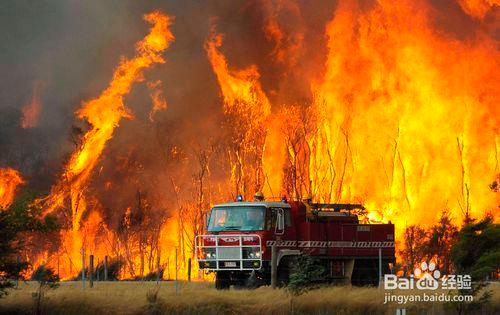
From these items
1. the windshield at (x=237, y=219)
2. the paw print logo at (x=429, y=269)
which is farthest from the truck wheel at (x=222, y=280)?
the paw print logo at (x=429, y=269)

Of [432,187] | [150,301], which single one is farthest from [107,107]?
[150,301]

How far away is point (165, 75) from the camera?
262ft

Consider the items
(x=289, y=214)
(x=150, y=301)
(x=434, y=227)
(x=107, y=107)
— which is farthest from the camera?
(x=107, y=107)

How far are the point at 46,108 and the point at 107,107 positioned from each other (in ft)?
36.5

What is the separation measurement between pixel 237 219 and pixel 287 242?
2.26 metres

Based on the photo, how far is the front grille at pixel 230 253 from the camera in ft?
133

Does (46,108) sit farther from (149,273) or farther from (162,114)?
(149,273)

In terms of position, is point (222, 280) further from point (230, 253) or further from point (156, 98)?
point (156, 98)

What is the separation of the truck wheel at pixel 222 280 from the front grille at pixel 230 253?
1081 millimetres

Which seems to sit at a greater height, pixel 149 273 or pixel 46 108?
pixel 46 108

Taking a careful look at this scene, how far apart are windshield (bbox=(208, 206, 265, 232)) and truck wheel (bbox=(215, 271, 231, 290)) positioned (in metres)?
1.78

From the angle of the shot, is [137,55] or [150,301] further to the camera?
[137,55]

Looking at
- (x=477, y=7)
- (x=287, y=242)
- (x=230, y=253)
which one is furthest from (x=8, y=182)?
(x=230, y=253)

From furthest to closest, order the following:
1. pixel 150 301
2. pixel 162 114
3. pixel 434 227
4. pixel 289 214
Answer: pixel 162 114, pixel 434 227, pixel 289 214, pixel 150 301
